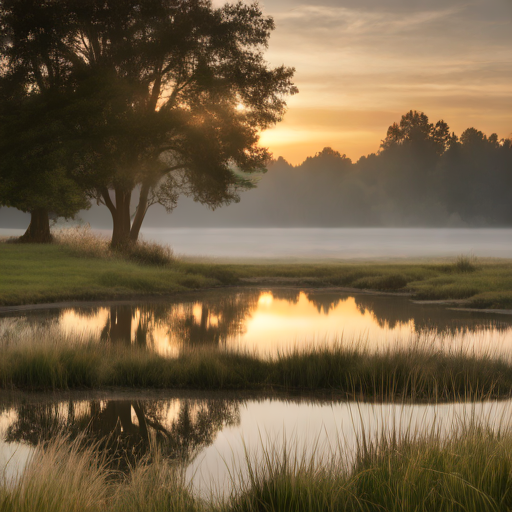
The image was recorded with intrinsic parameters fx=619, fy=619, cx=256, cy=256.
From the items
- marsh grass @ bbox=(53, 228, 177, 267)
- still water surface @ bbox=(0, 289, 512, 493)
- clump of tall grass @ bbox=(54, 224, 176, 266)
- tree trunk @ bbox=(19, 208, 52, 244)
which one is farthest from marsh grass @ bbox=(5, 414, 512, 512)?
tree trunk @ bbox=(19, 208, 52, 244)

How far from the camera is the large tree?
28.9m

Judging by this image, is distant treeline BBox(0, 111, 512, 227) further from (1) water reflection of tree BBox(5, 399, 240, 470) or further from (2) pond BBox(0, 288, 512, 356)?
(1) water reflection of tree BBox(5, 399, 240, 470)

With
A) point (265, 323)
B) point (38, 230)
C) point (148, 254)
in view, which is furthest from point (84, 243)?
point (265, 323)

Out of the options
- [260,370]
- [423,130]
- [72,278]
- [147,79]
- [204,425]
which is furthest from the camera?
[423,130]

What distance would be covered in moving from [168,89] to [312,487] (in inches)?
1270

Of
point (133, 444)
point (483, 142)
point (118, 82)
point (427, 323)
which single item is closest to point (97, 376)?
point (133, 444)

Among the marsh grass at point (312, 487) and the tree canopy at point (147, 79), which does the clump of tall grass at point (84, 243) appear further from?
the marsh grass at point (312, 487)

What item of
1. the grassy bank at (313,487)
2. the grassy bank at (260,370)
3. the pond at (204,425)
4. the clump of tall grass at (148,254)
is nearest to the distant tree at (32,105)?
the clump of tall grass at (148,254)

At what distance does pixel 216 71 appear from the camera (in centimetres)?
3238

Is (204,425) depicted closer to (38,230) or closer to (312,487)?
(312,487)

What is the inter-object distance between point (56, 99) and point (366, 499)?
27.6m

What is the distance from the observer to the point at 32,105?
95.0 ft

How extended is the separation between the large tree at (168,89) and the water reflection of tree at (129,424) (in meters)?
21.3

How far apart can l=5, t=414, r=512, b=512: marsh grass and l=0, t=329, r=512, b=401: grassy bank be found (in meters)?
4.66
